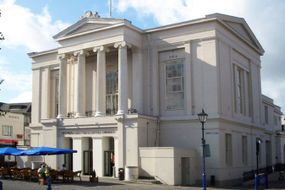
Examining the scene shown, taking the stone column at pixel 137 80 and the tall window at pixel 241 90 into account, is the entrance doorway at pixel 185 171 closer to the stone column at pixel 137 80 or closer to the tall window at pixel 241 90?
the stone column at pixel 137 80

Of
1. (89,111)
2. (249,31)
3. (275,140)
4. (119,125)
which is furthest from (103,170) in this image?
(275,140)

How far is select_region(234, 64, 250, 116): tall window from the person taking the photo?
43881 mm

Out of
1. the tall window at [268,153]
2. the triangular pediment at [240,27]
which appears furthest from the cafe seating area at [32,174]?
the tall window at [268,153]

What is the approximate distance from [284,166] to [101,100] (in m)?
25.8

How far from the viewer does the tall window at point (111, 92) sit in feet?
145

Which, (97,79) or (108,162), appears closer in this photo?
(108,162)

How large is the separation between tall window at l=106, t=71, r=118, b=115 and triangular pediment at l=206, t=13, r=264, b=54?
11548 mm

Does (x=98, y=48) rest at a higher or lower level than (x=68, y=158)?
higher

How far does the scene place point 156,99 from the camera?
135 ft

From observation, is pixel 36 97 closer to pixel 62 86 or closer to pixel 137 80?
pixel 62 86

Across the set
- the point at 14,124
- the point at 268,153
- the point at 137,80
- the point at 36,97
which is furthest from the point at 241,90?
the point at 14,124

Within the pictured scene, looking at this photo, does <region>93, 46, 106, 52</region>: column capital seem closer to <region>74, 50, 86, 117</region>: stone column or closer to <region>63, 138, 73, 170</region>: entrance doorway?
<region>74, 50, 86, 117</region>: stone column

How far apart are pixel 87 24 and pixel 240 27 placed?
623 inches

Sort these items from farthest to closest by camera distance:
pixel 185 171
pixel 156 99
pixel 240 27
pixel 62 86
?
1. pixel 240 27
2. pixel 62 86
3. pixel 156 99
4. pixel 185 171
